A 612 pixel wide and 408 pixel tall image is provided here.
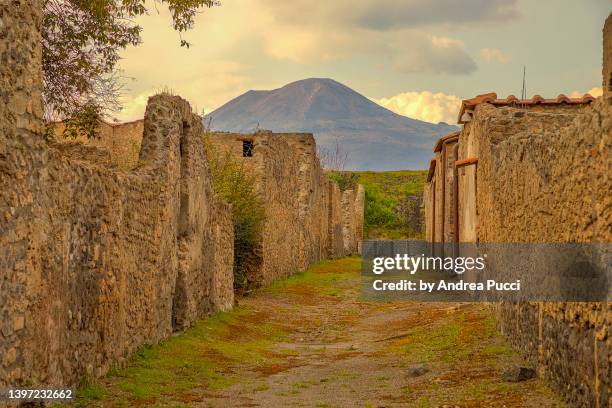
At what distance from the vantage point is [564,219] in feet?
24.4

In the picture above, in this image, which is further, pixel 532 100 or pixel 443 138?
pixel 443 138

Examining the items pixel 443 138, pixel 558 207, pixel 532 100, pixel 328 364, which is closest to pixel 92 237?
pixel 328 364

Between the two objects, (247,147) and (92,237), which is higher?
(247,147)

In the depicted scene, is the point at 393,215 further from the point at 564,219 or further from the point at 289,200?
the point at 564,219

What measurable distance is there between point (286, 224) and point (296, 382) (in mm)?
16953

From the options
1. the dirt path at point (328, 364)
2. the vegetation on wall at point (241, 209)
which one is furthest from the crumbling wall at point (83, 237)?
the vegetation on wall at point (241, 209)

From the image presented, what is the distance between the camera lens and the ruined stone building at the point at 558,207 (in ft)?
20.1

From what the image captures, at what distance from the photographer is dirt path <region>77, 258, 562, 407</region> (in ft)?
28.0

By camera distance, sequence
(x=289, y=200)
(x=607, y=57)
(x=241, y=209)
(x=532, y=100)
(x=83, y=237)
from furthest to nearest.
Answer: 1. (x=289, y=200)
2. (x=241, y=209)
3. (x=532, y=100)
4. (x=83, y=237)
5. (x=607, y=57)

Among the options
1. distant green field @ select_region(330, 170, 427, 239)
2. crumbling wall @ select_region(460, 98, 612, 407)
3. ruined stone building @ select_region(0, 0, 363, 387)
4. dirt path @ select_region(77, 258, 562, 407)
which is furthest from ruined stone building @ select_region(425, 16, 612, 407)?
distant green field @ select_region(330, 170, 427, 239)

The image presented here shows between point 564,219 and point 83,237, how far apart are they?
459 cm

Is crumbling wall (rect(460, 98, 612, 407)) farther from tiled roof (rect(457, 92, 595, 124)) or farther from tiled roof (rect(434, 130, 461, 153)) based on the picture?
tiled roof (rect(434, 130, 461, 153))

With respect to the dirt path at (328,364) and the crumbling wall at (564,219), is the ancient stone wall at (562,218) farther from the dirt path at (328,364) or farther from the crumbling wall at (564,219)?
the dirt path at (328,364)

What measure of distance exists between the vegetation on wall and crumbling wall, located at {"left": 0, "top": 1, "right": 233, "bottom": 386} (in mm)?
5558
